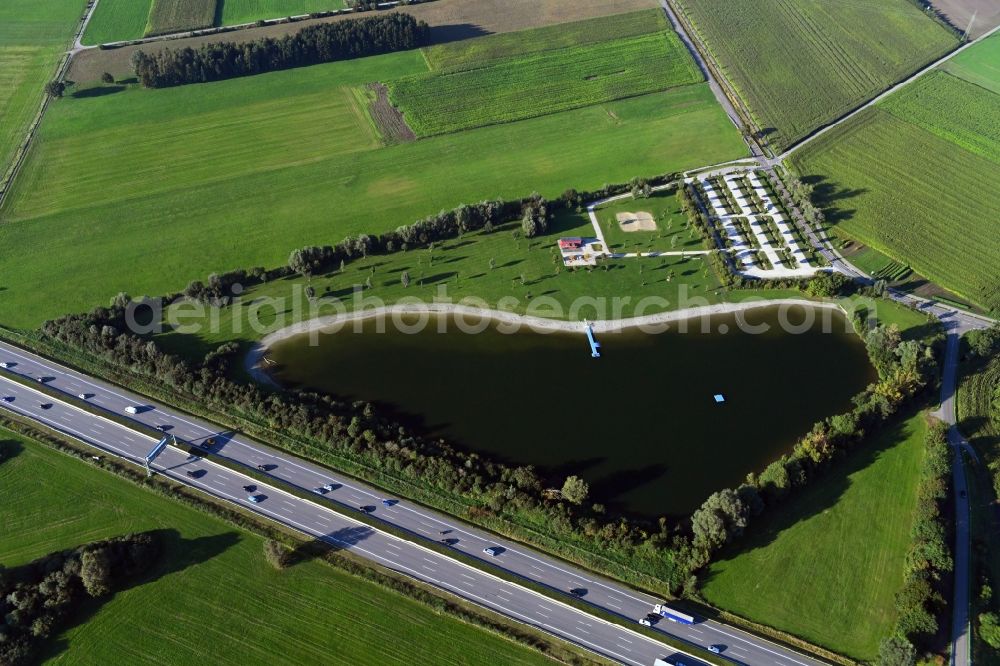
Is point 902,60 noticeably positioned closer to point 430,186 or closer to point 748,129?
point 748,129

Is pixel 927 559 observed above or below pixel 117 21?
below

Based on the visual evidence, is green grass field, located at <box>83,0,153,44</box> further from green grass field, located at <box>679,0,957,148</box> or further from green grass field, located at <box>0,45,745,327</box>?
green grass field, located at <box>679,0,957,148</box>

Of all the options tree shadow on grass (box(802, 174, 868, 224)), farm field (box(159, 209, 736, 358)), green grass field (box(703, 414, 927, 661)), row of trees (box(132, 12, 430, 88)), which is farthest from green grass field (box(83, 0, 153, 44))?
green grass field (box(703, 414, 927, 661))

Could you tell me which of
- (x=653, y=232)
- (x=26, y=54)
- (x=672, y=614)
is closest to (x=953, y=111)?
(x=653, y=232)

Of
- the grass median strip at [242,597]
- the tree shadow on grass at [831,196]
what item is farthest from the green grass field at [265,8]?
the grass median strip at [242,597]

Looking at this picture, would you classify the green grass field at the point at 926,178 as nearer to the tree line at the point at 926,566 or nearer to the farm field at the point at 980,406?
the farm field at the point at 980,406

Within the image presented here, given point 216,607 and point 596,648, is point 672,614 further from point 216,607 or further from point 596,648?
point 216,607
